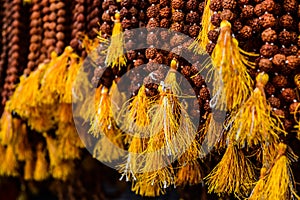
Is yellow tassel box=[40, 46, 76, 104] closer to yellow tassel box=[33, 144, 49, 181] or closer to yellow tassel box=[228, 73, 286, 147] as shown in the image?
yellow tassel box=[33, 144, 49, 181]

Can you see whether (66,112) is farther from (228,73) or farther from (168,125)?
(228,73)

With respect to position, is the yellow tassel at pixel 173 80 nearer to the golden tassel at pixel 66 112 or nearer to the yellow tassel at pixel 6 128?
the golden tassel at pixel 66 112

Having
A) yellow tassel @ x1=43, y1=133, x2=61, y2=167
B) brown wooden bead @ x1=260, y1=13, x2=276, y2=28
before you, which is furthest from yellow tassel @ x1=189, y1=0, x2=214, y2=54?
yellow tassel @ x1=43, y1=133, x2=61, y2=167

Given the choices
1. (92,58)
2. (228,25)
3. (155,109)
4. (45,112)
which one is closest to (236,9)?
(228,25)

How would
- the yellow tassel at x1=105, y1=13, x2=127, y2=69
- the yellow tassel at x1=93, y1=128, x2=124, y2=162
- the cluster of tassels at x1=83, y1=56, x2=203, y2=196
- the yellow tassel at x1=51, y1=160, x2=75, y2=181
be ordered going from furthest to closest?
the yellow tassel at x1=51, y1=160, x2=75, y2=181
the yellow tassel at x1=93, y1=128, x2=124, y2=162
the yellow tassel at x1=105, y1=13, x2=127, y2=69
the cluster of tassels at x1=83, y1=56, x2=203, y2=196

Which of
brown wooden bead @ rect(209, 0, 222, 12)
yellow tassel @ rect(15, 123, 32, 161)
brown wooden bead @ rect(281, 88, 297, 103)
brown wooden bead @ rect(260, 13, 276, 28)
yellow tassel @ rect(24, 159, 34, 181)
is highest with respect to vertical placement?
brown wooden bead @ rect(209, 0, 222, 12)

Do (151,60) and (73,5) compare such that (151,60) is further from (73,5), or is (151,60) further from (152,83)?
(73,5)
